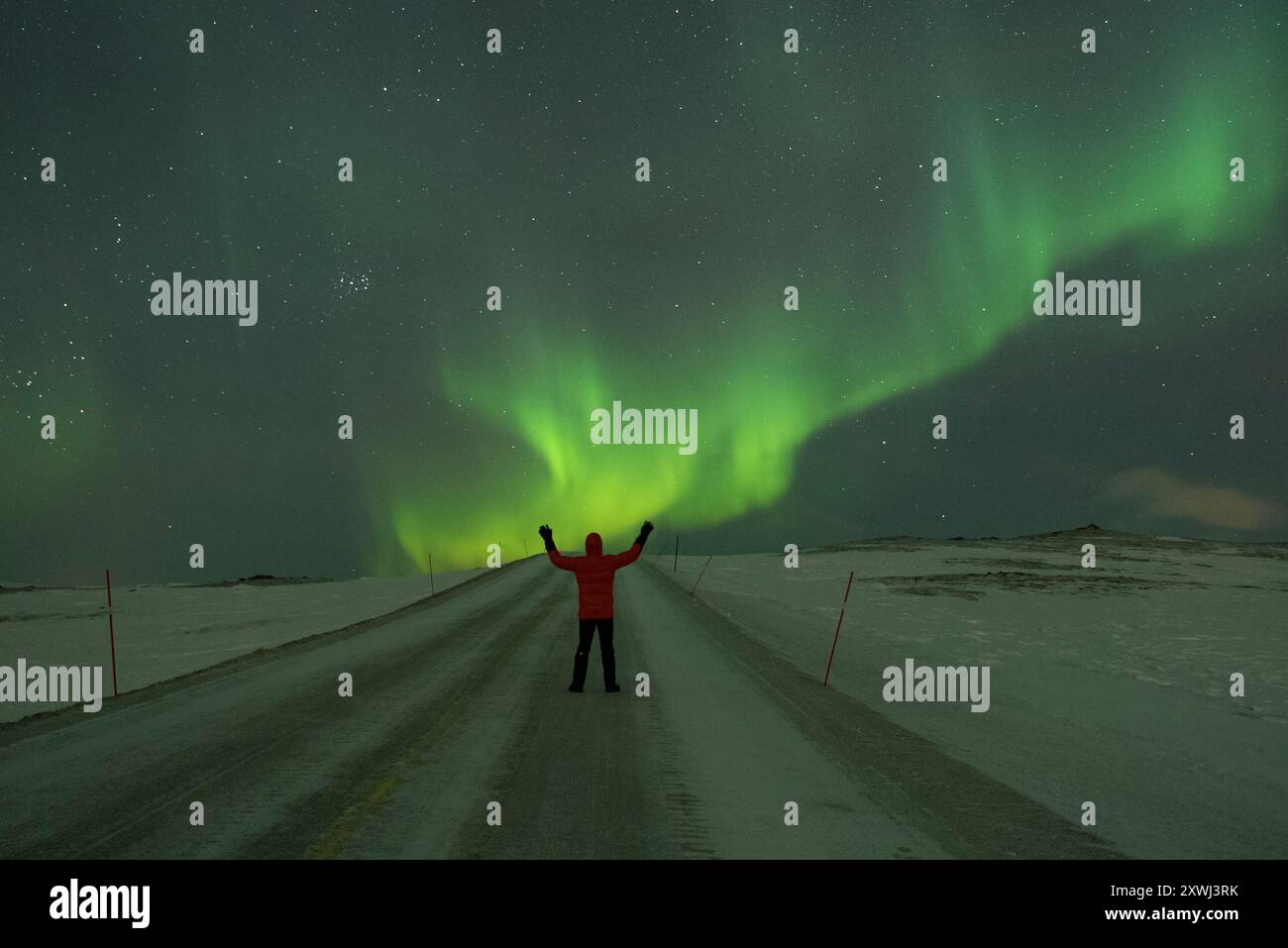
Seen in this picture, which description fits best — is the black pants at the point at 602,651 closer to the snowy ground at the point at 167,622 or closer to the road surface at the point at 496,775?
the road surface at the point at 496,775

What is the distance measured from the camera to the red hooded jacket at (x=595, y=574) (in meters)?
11.4

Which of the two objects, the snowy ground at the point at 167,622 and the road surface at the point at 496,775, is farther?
the snowy ground at the point at 167,622

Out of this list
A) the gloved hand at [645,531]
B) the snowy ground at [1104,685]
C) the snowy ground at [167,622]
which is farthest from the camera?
the snowy ground at [167,622]

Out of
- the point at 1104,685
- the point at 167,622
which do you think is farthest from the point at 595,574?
the point at 167,622

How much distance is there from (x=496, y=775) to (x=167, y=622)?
22762mm

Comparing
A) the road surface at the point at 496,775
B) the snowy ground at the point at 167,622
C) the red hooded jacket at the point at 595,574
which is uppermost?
the red hooded jacket at the point at 595,574

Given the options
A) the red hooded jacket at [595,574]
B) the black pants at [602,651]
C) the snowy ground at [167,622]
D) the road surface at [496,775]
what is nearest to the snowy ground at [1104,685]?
the road surface at [496,775]

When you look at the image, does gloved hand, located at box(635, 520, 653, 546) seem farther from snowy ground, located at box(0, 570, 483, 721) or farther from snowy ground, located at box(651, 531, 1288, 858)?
snowy ground, located at box(0, 570, 483, 721)

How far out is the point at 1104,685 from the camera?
13.7 metres

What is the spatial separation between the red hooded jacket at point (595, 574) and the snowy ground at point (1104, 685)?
3.83 meters

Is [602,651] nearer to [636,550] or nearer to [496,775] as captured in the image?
[636,550]

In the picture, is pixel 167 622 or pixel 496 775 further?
pixel 167 622

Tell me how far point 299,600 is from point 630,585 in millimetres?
12873

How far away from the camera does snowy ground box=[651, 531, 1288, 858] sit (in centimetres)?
709
